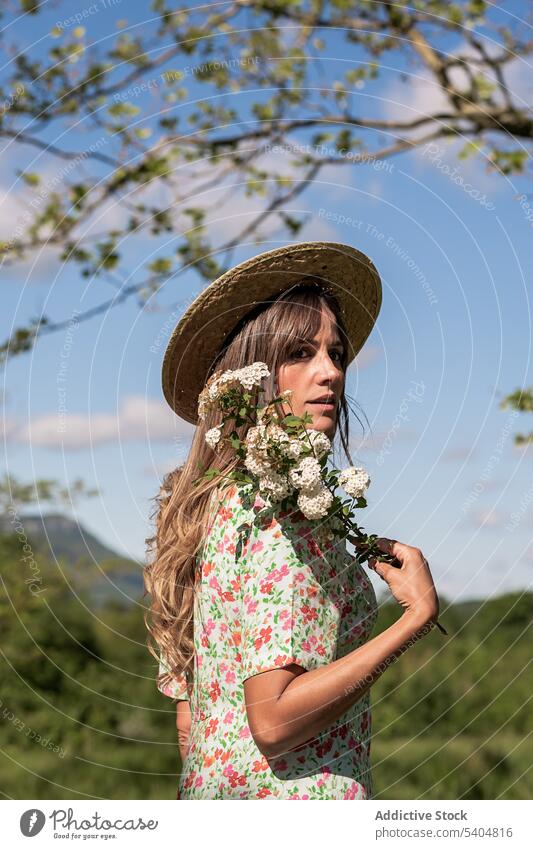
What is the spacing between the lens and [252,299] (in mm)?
3150

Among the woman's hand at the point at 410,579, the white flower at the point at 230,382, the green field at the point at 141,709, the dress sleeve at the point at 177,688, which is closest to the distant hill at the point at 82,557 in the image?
the green field at the point at 141,709

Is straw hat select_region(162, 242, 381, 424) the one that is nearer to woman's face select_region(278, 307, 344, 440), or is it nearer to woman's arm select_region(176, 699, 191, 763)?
woman's face select_region(278, 307, 344, 440)

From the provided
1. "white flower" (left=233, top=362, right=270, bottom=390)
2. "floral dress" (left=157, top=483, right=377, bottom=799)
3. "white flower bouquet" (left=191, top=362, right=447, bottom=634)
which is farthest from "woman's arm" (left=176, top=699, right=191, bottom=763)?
"white flower" (left=233, top=362, right=270, bottom=390)

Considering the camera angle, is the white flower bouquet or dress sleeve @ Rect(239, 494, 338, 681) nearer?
dress sleeve @ Rect(239, 494, 338, 681)

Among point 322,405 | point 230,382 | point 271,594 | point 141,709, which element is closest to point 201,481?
point 230,382

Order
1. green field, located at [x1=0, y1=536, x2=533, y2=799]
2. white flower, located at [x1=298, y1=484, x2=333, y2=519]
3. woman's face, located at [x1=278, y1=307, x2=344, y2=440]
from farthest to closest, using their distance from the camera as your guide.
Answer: green field, located at [x1=0, y1=536, x2=533, y2=799], woman's face, located at [x1=278, y1=307, x2=344, y2=440], white flower, located at [x1=298, y1=484, x2=333, y2=519]

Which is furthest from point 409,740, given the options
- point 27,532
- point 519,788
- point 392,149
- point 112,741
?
point 392,149

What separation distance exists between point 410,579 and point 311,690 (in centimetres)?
37

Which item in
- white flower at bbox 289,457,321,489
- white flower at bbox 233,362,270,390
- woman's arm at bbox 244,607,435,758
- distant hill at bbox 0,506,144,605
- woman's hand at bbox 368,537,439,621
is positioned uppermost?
distant hill at bbox 0,506,144,605

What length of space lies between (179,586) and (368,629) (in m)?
0.62

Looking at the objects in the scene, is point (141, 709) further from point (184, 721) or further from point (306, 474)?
point (306, 474)

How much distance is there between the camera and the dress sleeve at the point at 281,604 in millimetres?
2518

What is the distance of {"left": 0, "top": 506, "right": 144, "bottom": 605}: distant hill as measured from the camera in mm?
6727

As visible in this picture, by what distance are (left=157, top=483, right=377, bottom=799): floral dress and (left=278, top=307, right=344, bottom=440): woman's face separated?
12.2 inches
